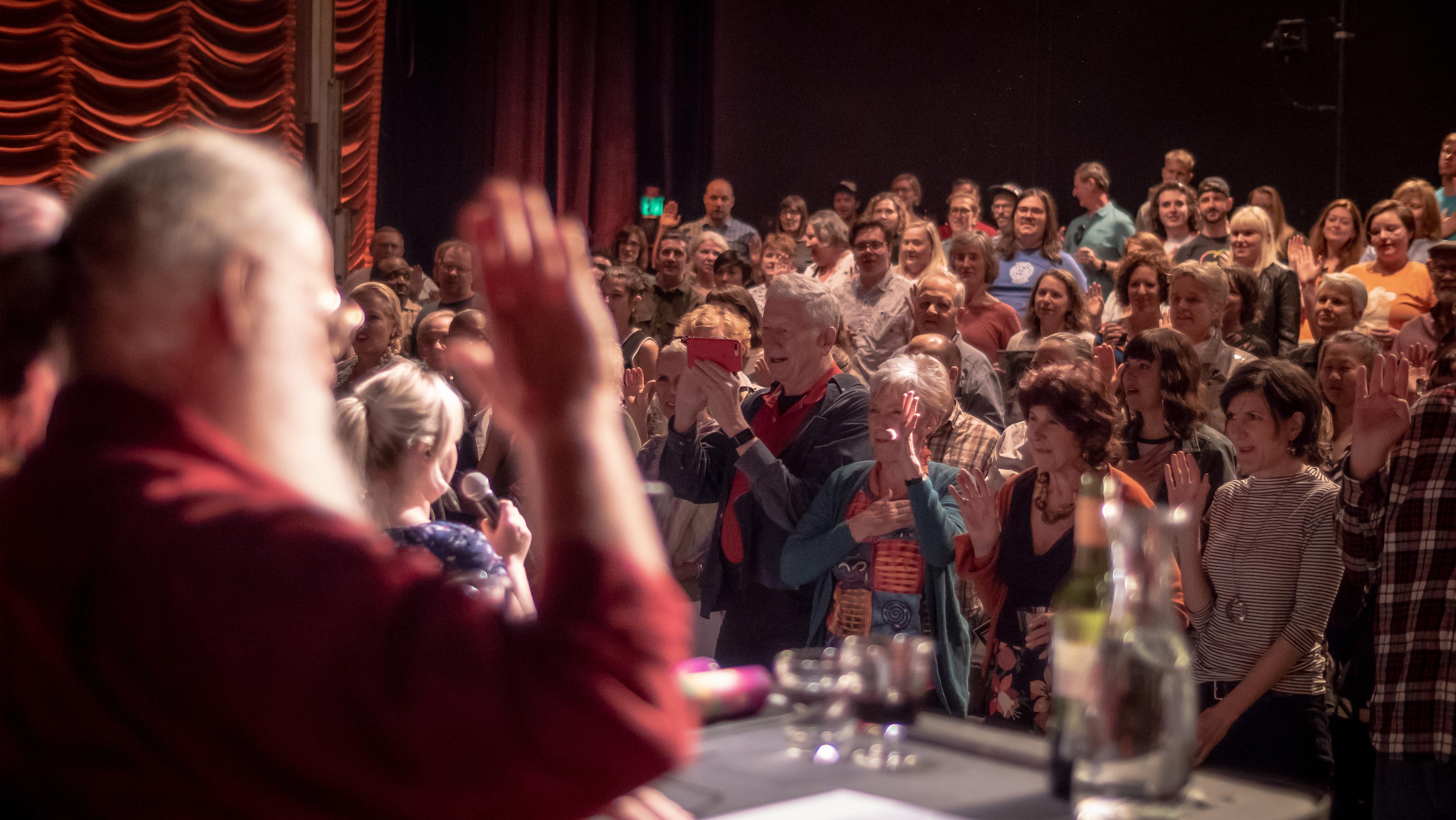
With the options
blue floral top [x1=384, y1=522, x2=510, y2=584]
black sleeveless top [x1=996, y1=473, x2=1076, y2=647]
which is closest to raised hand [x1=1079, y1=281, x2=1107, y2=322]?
black sleeveless top [x1=996, y1=473, x2=1076, y2=647]

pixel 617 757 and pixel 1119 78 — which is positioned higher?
pixel 1119 78

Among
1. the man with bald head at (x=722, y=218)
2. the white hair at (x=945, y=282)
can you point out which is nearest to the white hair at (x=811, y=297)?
the white hair at (x=945, y=282)

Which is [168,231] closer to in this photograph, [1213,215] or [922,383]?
[922,383]

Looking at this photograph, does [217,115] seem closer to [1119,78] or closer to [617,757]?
[1119,78]

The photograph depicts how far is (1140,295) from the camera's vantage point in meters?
4.99

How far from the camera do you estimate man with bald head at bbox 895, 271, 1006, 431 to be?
445 cm

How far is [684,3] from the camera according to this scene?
11273 mm

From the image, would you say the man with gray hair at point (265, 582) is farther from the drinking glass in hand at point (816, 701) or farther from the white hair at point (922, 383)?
the white hair at point (922, 383)

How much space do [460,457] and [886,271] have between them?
232 centimetres

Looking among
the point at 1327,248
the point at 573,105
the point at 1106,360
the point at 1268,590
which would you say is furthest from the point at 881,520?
the point at 573,105

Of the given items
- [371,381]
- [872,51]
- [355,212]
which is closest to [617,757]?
[371,381]

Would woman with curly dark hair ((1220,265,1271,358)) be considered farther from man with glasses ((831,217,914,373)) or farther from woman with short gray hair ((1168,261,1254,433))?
man with glasses ((831,217,914,373))

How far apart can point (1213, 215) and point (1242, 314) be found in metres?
2.05

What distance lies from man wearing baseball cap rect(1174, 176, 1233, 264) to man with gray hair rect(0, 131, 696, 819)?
645cm
